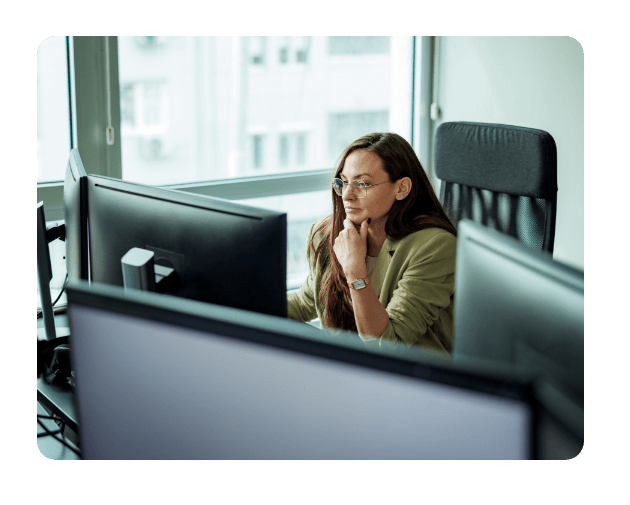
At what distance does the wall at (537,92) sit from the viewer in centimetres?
253

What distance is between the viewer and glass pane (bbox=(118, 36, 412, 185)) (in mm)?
2508

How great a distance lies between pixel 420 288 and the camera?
1599mm

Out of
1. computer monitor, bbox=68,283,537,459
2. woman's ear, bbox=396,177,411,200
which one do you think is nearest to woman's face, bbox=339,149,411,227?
woman's ear, bbox=396,177,411,200

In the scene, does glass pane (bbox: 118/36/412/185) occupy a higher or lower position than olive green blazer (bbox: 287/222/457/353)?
higher

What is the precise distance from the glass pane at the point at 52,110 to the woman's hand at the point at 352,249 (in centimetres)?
120

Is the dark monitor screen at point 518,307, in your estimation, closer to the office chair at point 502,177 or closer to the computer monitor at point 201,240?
the computer monitor at point 201,240

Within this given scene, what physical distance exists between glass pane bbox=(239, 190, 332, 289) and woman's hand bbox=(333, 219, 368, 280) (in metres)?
1.08

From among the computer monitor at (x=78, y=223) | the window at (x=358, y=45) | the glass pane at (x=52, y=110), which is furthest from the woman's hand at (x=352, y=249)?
the window at (x=358, y=45)

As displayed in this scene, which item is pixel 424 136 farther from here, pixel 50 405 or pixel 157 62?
pixel 50 405

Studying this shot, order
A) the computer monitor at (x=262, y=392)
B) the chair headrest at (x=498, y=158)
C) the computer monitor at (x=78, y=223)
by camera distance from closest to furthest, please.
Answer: the computer monitor at (x=262, y=392) < the computer monitor at (x=78, y=223) < the chair headrest at (x=498, y=158)

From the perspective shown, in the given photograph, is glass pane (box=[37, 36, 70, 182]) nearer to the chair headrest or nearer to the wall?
the chair headrest

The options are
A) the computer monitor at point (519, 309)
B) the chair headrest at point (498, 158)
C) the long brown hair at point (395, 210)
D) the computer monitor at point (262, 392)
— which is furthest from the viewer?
the chair headrest at point (498, 158)

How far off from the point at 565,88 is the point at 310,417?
7.47 ft

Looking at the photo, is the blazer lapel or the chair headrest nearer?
the blazer lapel
